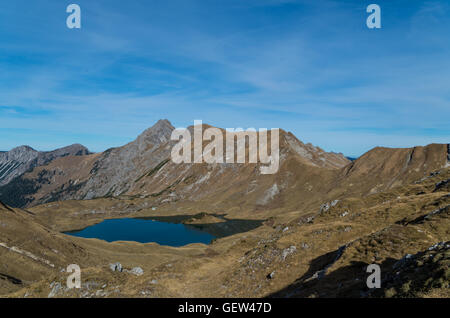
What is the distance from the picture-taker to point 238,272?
47.1m

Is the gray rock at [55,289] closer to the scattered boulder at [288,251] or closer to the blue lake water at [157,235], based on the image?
the scattered boulder at [288,251]

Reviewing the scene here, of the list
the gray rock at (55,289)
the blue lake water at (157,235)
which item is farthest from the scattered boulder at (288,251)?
the blue lake water at (157,235)

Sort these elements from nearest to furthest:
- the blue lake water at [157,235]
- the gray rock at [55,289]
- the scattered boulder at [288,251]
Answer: the gray rock at [55,289], the scattered boulder at [288,251], the blue lake water at [157,235]

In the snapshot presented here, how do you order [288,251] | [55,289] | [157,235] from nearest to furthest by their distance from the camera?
[55,289]
[288,251]
[157,235]

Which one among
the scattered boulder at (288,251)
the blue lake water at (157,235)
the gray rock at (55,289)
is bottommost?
the blue lake water at (157,235)

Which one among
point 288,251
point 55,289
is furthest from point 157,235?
point 288,251

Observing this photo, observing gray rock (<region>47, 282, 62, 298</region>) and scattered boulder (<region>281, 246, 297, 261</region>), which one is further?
scattered boulder (<region>281, 246, 297, 261</region>)

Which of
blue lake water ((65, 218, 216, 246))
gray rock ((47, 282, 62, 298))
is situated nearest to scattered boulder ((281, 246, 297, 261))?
gray rock ((47, 282, 62, 298))

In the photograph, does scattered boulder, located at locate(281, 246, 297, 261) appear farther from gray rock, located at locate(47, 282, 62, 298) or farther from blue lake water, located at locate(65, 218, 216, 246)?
blue lake water, located at locate(65, 218, 216, 246)

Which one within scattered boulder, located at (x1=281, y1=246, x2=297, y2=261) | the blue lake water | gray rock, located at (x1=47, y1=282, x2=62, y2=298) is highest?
scattered boulder, located at (x1=281, y1=246, x2=297, y2=261)

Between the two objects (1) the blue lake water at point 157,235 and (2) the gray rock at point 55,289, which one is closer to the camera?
(2) the gray rock at point 55,289

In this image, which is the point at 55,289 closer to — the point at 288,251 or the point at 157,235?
the point at 288,251

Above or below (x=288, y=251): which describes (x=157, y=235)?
below
